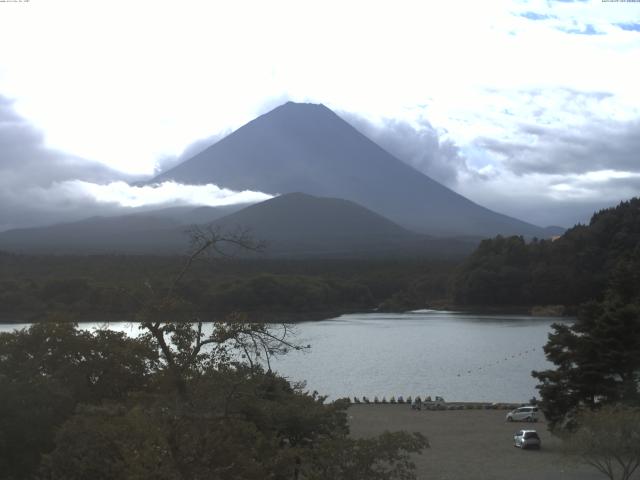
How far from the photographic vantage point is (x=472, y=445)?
15234 mm

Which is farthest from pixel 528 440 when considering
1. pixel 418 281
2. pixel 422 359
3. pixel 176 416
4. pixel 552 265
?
pixel 418 281

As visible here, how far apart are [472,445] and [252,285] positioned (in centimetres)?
3750

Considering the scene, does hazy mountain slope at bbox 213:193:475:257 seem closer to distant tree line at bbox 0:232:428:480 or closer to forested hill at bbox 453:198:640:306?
forested hill at bbox 453:198:640:306

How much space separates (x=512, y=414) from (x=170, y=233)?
3513 inches

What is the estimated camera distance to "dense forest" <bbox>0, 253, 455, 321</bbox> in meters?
42.9

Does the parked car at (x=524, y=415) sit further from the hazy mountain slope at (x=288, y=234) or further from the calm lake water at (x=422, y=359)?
the hazy mountain slope at (x=288, y=234)

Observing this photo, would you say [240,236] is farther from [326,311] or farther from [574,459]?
[326,311]

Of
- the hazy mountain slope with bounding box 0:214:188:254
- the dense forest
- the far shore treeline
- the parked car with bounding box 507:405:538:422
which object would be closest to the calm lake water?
the parked car with bounding box 507:405:538:422

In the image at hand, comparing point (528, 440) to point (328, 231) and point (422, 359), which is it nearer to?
point (422, 359)

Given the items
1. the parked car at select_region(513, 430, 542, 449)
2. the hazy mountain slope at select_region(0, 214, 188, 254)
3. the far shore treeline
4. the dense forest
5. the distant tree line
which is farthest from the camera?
the hazy mountain slope at select_region(0, 214, 188, 254)

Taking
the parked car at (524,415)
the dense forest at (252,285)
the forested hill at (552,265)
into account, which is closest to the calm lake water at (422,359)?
the parked car at (524,415)

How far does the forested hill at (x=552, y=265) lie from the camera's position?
55.1 metres

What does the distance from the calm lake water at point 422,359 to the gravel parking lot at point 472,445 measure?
111 inches

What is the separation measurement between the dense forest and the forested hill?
437 centimetres
